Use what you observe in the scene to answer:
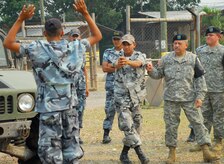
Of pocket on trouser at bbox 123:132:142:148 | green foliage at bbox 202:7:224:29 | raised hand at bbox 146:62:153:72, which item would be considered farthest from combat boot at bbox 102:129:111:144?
green foliage at bbox 202:7:224:29

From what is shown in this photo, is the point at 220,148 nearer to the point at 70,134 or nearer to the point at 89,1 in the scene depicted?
the point at 70,134

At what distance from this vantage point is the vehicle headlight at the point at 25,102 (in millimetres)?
5457

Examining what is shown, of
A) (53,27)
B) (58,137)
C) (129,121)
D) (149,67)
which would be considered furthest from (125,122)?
(53,27)

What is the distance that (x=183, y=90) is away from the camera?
21.5 feet

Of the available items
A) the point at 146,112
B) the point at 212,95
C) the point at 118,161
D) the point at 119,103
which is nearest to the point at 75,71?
the point at 119,103

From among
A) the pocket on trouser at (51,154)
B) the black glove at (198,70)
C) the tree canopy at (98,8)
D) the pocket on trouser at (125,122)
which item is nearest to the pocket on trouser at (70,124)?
the pocket on trouser at (51,154)

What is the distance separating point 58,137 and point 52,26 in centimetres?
104

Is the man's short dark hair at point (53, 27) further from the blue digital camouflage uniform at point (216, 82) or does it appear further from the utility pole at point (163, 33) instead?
the utility pole at point (163, 33)

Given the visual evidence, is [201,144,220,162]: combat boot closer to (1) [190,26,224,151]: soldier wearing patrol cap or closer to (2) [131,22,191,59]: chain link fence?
(1) [190,26,224,151]: soldier wearing patrol cap

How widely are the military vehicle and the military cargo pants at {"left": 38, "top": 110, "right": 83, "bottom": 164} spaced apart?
591 millimetres

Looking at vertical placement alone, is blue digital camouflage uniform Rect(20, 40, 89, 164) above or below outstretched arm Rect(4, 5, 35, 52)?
below

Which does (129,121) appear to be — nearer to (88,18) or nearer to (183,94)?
(183,94)

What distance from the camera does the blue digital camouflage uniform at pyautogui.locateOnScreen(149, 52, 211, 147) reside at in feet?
21.5

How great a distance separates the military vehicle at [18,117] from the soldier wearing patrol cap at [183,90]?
5.74 ft
